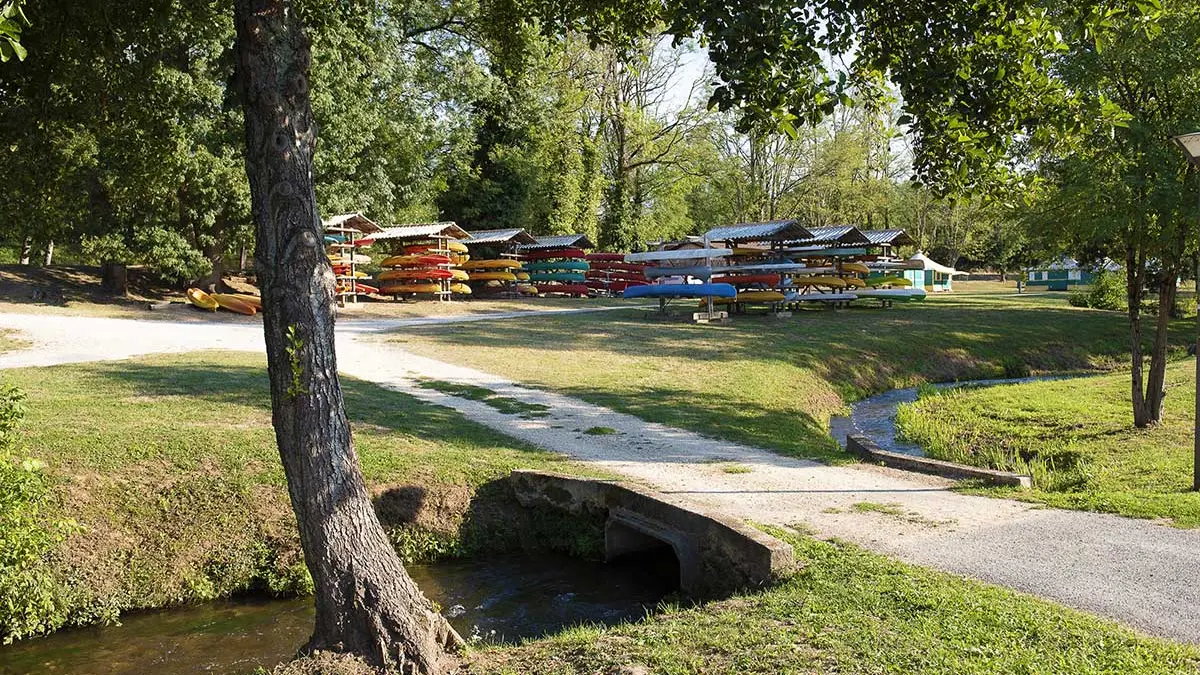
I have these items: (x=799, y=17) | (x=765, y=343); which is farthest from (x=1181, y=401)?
(x=799, y=17)

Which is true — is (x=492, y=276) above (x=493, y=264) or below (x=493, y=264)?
below

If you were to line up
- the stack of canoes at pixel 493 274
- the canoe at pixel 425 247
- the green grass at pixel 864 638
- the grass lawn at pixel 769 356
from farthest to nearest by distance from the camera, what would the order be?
the stack of canoes at pixel 493 274
the canoe at pixel 425 247
the grass lawn at pixel 769 356
the green grass at pixel 864 638

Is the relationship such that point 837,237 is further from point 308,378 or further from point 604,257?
point 308,378

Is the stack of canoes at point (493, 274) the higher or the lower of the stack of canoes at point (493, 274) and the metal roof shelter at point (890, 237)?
the lower

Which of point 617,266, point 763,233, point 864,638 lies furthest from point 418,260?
point 864,638

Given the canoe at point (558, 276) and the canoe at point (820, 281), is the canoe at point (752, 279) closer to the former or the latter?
the canoe at point (820, 281)

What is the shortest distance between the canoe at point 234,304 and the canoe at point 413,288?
279 inches

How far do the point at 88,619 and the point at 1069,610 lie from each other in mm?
7181

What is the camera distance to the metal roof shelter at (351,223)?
1114 inches

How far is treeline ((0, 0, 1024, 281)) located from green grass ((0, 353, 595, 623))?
2.21 metres

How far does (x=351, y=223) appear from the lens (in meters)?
29.2

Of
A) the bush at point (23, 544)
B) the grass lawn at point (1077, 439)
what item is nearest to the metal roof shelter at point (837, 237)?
the grass lawn at point (1077, 439)

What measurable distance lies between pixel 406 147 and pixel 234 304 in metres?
10.8

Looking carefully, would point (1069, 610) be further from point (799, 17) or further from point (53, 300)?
point (53, 300)
